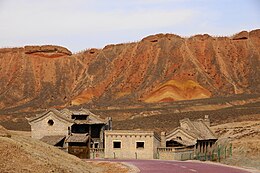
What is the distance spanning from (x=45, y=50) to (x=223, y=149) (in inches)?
4838

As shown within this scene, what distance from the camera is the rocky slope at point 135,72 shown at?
139 metres

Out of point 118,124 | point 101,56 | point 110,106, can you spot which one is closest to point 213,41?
point 101,56

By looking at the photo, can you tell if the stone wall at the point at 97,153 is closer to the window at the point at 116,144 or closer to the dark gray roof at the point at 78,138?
the dark gray roof at the point at 78,138

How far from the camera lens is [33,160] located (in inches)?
1206

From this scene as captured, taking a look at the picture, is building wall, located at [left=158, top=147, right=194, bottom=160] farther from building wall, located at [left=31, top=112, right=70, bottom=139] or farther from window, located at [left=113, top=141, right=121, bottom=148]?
building wall, located at [left=31, top=112, right=70, bottom=139]

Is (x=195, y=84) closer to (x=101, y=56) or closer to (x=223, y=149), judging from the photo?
(x=101, y=56)

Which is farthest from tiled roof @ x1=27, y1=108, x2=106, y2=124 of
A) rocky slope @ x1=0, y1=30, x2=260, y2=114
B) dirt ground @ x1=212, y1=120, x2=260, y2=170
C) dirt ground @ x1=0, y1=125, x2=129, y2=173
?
rocky slope @ x1=0, y1=30, x2=260, y2=114

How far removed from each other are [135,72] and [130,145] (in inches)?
3763

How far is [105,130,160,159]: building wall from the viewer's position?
56.6 metres

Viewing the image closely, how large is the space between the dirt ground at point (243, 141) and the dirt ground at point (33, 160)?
17166mm

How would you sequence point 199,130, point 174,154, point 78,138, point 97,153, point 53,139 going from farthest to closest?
1. point 199,130
2. point 97,153
3. point 78,138
4. point 53,139
5. point 174,154

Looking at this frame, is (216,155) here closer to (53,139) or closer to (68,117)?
(68,117)

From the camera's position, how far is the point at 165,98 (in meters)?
131

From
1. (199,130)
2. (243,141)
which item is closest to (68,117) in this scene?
(199,130)
